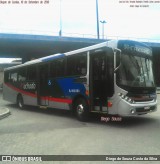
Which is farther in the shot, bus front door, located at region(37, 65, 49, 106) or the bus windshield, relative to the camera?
bus front door, located at region(37, 65, 49, 106)

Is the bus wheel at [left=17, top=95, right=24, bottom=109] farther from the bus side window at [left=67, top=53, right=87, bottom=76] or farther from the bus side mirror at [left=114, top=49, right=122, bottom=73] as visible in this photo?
the bus side mirror at [left=114, top=49, right=122, bottom=73]

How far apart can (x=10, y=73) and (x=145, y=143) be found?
15093mm

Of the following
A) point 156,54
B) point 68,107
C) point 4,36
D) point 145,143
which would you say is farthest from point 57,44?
point 145,143

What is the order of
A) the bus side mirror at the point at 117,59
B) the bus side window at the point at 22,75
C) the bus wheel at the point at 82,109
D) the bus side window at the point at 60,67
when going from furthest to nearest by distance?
the bus side window at the point at 22,75 → the bus side window at the point at 60,67 → the bus wheel at the point at 82,109 → the bus side mirror at the point at 117,59

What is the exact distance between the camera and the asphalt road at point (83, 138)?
7234 millimetres

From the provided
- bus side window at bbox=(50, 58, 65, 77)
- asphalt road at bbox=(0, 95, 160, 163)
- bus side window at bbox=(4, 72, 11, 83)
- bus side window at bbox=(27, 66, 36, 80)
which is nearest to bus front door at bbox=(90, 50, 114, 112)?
asphalt road at bbox=(0, 95, 160, 163)

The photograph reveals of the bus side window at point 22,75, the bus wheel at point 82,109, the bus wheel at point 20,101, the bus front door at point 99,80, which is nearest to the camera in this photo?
the bus front door at point 99,80

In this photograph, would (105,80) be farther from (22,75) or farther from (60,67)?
(22,75)

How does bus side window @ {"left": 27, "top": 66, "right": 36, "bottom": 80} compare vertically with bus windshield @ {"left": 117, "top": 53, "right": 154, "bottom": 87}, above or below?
below

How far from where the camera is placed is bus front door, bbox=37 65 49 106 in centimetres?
1552

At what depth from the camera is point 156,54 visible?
5194 cm

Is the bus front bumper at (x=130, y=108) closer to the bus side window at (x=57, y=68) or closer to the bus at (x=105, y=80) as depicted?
the bus at (x=105, y=80)

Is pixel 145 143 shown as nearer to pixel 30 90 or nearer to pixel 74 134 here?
pixel 74 134

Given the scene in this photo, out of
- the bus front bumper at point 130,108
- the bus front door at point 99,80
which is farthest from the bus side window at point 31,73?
the bus front bumper at point 130,108
